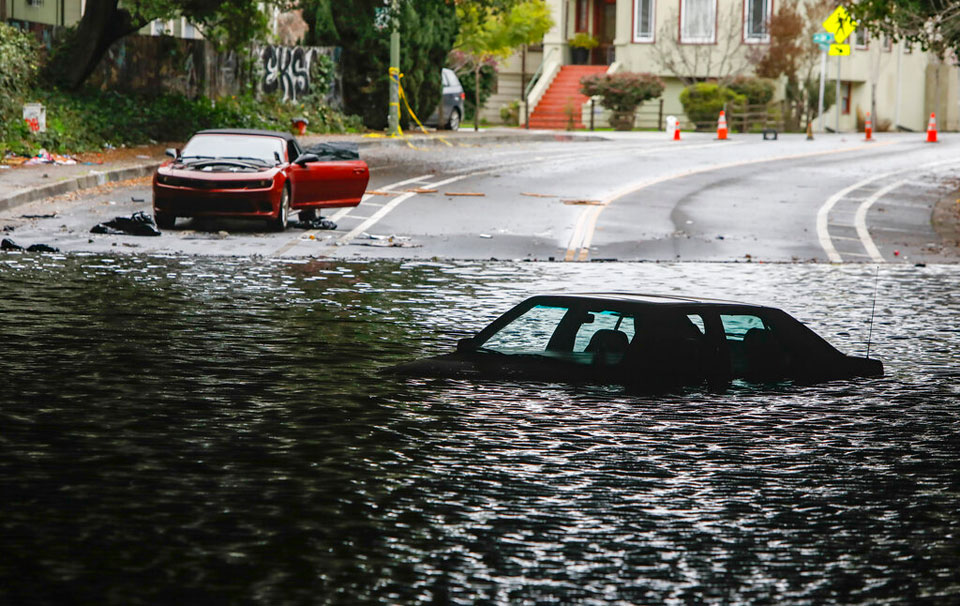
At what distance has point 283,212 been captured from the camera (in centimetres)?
2345

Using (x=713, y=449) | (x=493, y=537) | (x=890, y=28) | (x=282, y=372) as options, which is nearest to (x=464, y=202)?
(x=890, y=28)

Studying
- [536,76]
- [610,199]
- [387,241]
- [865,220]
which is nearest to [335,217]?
[387,241]

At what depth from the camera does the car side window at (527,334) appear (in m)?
13.1

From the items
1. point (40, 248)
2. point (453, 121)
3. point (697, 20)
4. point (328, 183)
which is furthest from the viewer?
point (697, 20)

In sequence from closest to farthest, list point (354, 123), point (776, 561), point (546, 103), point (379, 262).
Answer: point (776, 561) → point (379, 262) → point (354, 123) → point (546, 103)

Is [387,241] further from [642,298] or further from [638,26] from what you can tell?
[638,26]

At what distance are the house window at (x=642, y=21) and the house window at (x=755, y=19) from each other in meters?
3.99

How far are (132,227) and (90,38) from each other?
14.8m

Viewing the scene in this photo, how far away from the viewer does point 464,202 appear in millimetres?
27484

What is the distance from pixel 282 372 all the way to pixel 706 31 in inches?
2258

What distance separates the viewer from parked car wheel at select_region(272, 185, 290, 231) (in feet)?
76.4

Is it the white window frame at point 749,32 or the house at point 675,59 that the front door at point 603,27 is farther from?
the white window frame at point 749,32

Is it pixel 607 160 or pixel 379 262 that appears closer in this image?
pixel 379 262

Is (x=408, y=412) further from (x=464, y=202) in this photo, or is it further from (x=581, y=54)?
(x=581, y=54)
